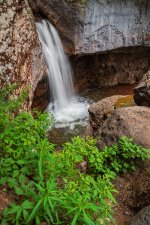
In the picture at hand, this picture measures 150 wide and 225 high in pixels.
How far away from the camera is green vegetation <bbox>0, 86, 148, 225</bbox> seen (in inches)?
93.1

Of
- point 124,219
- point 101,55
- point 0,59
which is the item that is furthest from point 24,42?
point 101,55

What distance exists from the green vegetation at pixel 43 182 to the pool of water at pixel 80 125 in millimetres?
5485

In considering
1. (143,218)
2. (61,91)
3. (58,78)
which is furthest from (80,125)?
(143,218)

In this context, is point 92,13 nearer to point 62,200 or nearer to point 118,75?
point 118,75

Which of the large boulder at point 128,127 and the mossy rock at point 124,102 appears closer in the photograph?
the large boulder at point 128,127

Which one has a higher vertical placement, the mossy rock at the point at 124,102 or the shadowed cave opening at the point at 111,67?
the shadowed cave opening at the point at 111,67

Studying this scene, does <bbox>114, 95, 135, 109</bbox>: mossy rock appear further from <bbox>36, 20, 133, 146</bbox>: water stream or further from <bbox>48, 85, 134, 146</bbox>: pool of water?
<bbox>36, 20, 133, 146</bbox>: water stream

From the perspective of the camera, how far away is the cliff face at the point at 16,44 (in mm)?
4727

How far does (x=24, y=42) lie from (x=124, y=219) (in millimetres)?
3556

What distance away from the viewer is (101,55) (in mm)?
13141

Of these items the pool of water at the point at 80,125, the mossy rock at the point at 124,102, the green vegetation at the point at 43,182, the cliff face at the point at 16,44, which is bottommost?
the pool of water at the point at 80,125

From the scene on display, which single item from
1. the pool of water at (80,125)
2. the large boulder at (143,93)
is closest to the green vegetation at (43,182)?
the large boulder at (143,93)

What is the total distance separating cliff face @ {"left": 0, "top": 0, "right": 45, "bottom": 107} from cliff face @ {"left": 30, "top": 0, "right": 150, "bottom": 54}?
559 centimetres

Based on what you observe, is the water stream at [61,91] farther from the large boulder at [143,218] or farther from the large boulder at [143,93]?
the large boulder at [143,218]
